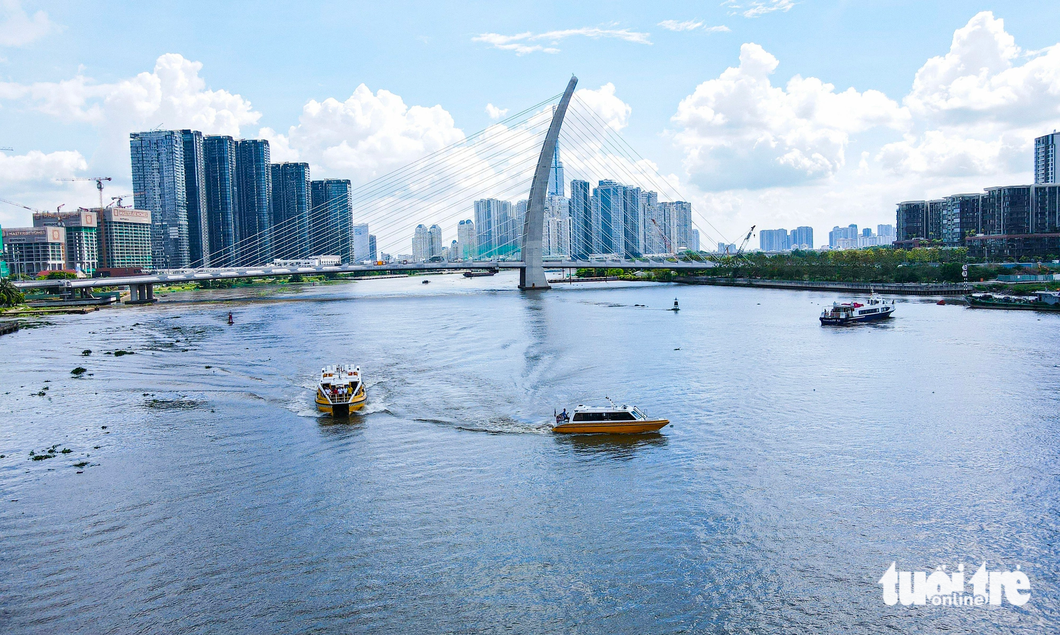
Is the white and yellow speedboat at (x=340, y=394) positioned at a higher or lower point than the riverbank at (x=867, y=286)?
lower

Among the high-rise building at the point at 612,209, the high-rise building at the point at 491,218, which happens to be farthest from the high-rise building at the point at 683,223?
the high-rise building at the point at 491,218

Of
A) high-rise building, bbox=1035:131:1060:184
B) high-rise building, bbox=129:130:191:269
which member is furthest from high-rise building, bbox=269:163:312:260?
high-rise building, bbox=1035:131:1060:184

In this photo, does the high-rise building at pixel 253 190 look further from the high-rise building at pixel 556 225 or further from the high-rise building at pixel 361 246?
the high-rise building at pixel 556 225

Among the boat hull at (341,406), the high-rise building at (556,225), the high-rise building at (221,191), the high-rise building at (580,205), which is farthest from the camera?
the high-rise building at (221,191)

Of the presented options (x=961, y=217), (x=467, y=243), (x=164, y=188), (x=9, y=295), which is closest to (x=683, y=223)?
(x=467, y=243)

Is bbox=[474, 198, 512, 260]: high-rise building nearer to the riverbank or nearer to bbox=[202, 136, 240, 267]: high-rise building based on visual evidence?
the riverbank

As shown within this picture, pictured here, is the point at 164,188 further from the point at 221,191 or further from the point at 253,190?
the point at 253,190

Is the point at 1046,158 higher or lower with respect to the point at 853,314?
higher
